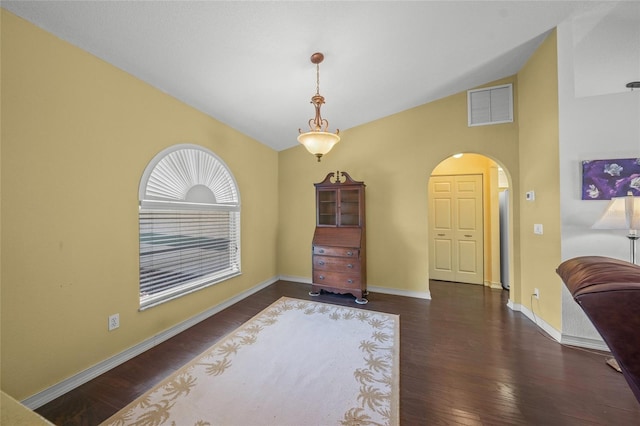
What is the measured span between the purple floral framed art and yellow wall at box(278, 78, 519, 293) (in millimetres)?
977

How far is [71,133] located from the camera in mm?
1790

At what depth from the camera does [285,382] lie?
6.01ft

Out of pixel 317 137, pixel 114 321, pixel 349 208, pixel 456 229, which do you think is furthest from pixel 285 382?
pixel 456 229

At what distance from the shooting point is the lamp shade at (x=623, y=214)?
1.83m

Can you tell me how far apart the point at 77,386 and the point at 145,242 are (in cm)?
116

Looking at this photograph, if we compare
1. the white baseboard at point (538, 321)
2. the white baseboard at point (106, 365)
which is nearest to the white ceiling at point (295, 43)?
the white baseboard at point (106, 365)

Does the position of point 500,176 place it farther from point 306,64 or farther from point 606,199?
point 306,64

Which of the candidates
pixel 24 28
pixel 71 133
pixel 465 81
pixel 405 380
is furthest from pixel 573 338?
pixel 24 28

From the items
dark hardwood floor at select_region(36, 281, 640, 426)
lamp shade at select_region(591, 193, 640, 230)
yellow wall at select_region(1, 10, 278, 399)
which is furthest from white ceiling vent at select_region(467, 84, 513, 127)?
yellow wall at select_region(1, 10, 278, 399)

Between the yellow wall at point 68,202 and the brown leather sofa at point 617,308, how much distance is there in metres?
3.04

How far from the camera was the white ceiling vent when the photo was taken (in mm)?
3203

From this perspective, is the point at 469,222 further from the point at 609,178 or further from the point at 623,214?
the point at 623,214

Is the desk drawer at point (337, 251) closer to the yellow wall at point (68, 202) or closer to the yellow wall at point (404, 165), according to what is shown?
the yellow wall at point (404, 165)

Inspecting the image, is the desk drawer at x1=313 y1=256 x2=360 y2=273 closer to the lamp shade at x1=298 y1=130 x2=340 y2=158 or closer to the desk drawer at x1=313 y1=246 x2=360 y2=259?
the desk drawer at x1=313 y1=246 x2=360 y2=259
